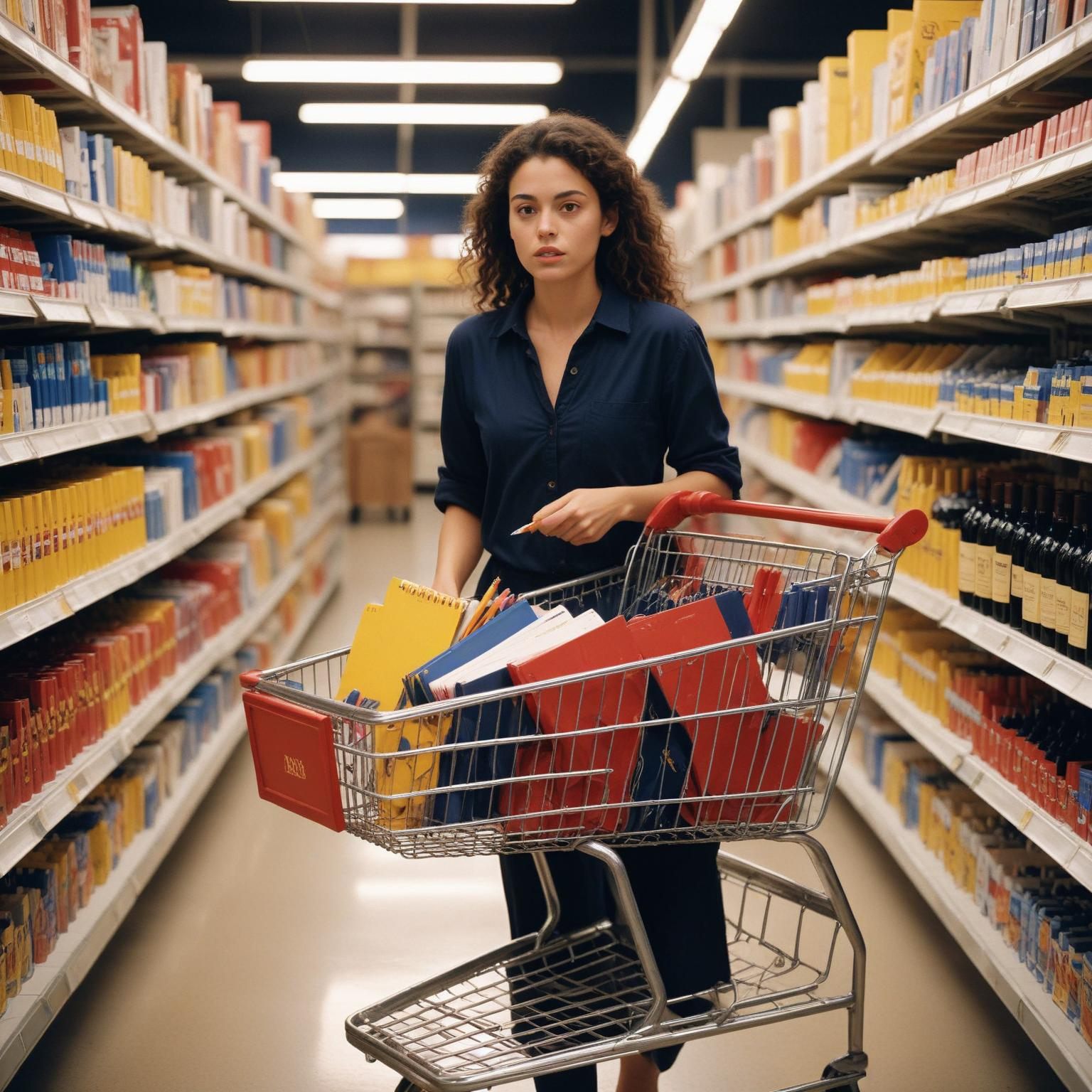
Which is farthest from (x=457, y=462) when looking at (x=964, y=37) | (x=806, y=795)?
(x=964, y=37)

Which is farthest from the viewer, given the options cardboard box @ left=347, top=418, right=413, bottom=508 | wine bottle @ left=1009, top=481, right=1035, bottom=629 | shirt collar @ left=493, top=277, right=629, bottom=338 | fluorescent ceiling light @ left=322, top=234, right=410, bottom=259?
fluorescent ceiling light @ left=322, top=234, right=410, bottom=259

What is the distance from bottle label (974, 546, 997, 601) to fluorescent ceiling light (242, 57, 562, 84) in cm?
669

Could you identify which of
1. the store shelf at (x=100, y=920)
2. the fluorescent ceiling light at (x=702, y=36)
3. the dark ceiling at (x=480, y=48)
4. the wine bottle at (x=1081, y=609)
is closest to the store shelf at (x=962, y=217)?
the wine bottle at (x=1081, y=609)

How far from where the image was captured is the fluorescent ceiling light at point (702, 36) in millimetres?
5598

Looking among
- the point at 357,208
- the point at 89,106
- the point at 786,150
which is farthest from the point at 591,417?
the point at 357,208

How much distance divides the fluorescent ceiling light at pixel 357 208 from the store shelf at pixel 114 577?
11.7 m

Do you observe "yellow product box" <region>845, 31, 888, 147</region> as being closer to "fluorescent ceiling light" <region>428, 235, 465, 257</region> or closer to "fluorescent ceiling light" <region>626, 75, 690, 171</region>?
"fluorescent ceiling light" <region>626, 75, 690, 171</region>

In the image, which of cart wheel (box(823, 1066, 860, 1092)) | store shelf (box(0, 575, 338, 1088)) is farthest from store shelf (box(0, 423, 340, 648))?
cart wheel (box(823, 1066, 860, 1092))

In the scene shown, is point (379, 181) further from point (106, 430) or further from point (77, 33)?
point (106, 430)

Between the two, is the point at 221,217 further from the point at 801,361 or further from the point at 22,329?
the point at 801,361

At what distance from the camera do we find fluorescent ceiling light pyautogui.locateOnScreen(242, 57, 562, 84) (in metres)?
8.73

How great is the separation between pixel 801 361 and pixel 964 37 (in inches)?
94.4

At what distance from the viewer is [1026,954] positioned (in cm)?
280

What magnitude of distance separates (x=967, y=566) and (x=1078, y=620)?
2.28ft
